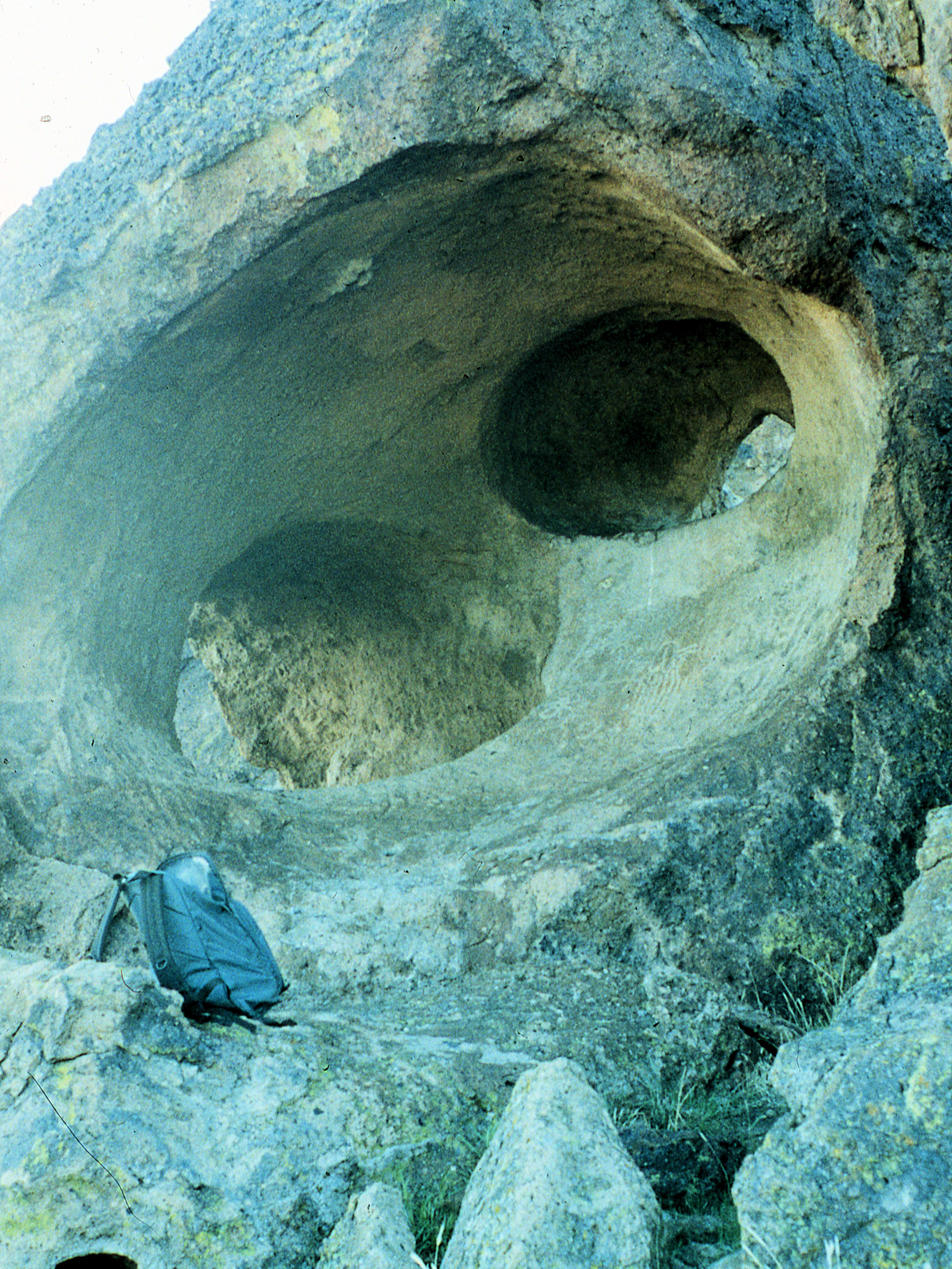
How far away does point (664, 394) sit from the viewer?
4.36 meters

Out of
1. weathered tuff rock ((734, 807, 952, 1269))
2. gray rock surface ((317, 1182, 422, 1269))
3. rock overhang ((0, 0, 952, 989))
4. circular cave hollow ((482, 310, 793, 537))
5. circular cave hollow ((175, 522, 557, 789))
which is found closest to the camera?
weathered tuff rock ((734, 807, 952, 1269))

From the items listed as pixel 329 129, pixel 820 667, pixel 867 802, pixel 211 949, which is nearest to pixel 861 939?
pixel 867 802

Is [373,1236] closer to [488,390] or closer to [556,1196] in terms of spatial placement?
[556,1196]

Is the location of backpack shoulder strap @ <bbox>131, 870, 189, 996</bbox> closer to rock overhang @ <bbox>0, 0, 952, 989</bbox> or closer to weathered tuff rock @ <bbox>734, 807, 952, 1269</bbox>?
rock overhang @ <bbox>0, 0, 952, 989</bbox>

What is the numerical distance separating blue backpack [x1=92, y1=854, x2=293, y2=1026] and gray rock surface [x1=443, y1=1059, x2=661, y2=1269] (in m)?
0.66

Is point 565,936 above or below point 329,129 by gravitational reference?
below

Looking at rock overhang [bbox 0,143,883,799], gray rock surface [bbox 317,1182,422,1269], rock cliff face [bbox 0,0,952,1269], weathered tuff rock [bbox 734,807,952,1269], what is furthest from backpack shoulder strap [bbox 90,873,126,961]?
rock overhang [bbox 0,143,883,799]

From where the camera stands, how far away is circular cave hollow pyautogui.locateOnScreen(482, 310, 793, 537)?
4.06m

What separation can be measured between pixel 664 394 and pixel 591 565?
0.83 metres

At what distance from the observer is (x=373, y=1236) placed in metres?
1.52

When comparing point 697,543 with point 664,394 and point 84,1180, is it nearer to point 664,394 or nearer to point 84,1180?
point 664,394

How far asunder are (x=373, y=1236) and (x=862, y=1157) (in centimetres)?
67

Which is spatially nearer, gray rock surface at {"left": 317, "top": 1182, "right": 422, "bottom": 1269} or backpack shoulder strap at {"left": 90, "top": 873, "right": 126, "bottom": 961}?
gray rock surface at {"left": 317, "top": 1182, "right": 422, "bottom": 1269}

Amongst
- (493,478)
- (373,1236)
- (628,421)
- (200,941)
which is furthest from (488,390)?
(373,1236)
